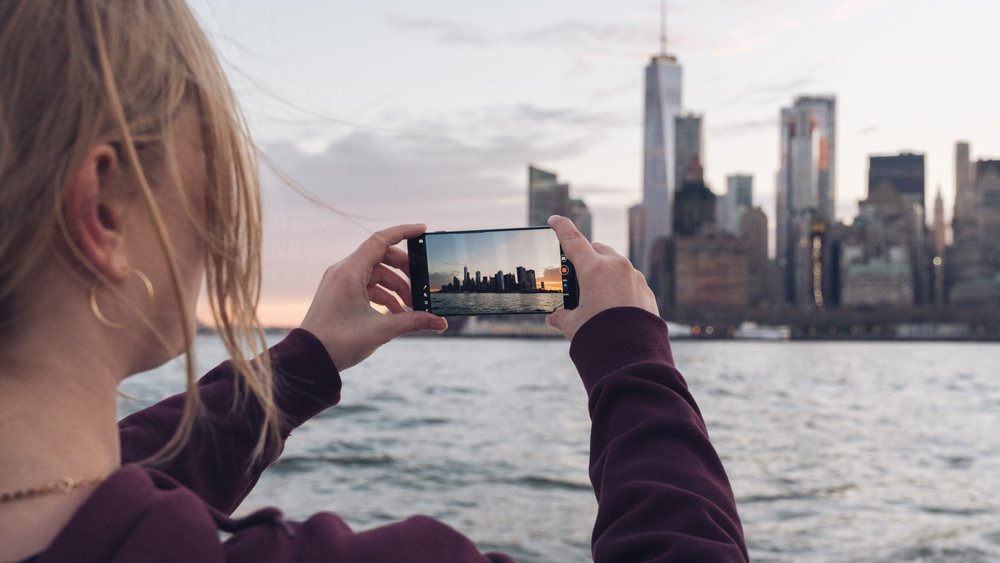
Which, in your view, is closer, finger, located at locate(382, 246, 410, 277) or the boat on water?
finger, located at locate(382, 246, 410, 277)

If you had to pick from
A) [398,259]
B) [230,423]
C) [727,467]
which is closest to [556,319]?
[398,259]

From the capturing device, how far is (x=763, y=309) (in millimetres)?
116562

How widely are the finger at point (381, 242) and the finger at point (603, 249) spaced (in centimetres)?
37

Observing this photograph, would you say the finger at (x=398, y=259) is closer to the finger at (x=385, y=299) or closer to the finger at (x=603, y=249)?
the finger at (x=385, y=299)

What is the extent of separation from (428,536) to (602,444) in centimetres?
Answer: 31

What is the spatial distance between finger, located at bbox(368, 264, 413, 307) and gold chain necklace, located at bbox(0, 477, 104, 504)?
0.77m

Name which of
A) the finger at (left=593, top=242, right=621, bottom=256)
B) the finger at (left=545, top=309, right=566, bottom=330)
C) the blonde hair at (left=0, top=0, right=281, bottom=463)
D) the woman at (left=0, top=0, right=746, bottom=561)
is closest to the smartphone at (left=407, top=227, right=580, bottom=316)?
the finger at (left=545, top=309, right=566, bottom=330)

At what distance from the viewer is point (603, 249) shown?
4.22ft

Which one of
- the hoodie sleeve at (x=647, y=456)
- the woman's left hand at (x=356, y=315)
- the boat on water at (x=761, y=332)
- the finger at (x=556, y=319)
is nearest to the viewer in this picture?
the hoodie sleeve at (x=647, y=456)

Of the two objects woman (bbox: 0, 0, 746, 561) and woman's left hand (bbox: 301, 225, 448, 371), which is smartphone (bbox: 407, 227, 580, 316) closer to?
woman's left hand (bbox: 301, 225, 448, 371)

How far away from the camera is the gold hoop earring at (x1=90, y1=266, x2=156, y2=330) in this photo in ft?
2.72

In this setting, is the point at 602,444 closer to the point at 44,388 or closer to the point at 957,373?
the point at 44,388

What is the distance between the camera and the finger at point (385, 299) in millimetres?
1555

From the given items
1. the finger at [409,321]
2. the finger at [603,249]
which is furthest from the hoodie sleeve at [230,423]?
the finger at [603,249]
